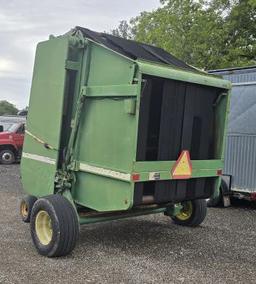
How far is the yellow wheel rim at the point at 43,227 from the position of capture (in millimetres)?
6227

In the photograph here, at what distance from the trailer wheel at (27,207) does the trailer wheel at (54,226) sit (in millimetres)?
977

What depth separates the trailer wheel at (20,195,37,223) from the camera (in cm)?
733

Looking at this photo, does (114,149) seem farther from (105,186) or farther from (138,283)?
(138,283)

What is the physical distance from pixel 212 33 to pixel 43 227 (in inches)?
590

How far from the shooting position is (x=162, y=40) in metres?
21.0

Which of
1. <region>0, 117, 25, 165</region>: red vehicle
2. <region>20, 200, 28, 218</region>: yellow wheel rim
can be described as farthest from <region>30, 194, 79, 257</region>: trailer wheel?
<region>0, 117, 25, 165</region>: red vehicle

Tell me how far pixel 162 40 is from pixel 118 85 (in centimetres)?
1580

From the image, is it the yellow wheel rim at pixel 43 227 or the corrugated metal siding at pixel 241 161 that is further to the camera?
the corrugated metal siding at pixel 241 161

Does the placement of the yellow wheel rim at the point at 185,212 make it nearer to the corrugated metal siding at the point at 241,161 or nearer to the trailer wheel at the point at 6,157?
the corrugated metal siding at the point at 241,161

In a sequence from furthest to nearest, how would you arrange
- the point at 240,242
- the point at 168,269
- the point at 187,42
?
the point at 187,42
the point at 240,242
the point at 168,269

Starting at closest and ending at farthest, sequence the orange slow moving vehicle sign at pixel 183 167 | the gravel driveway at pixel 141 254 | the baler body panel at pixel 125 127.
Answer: the gravel driveway at pixel 141 254 < the baler body panel at pixel 125 127 < the orange slow moving vehicle sign at pixel 183 167

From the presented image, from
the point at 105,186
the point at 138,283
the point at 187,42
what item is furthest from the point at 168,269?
the point at 187,42

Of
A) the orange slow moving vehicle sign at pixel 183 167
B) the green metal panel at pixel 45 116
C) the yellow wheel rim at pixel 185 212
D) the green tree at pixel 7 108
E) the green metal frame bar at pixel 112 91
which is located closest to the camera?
the green metal frame bar at pixel 112 91

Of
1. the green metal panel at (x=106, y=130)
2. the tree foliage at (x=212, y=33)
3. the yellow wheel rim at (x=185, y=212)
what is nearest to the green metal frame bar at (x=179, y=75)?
the green metal panel at (x=106, y=130)
